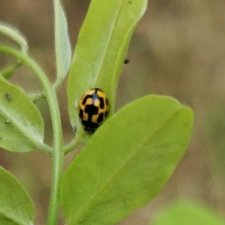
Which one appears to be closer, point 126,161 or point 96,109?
point 126,161

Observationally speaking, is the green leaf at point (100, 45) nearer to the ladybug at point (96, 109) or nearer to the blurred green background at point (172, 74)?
the ladybug at point (96, 109)

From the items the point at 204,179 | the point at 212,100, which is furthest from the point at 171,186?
the point at 212,100

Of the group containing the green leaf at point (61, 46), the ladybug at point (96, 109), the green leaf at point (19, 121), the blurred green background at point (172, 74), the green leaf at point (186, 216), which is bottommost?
the green leaf at point (19, 121)

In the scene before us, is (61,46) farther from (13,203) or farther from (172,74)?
(172,74)

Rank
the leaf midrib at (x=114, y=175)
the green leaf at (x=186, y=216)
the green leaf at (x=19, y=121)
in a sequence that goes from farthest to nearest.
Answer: the green leaf at (x=186, y=216)
the green leaf at (x=19, y=121)
the leaf midrib at (x=114, y=175)

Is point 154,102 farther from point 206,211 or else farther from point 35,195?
point 35,195

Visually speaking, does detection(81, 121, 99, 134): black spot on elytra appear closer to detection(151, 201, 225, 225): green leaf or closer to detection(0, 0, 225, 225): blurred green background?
detection(151, 201, 225, 225): green leaf

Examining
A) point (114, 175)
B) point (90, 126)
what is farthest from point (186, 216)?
point (114, 175)

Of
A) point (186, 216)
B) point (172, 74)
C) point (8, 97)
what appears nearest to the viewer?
point (8, 97)

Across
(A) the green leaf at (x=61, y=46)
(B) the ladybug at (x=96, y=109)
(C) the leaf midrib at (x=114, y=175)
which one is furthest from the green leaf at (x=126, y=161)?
(A) the green leaf at (x=61, y=46)
